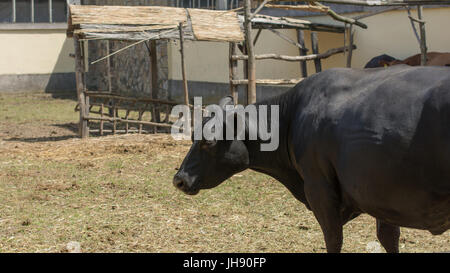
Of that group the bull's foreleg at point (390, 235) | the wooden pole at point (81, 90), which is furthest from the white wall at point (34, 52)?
the bull's foreleg at point (390, 235)

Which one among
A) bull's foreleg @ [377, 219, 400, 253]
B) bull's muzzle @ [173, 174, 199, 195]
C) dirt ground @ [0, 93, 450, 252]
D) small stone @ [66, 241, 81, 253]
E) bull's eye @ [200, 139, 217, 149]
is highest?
bull's eye @ [200, 139, 217, 149]

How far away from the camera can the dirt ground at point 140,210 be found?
5844 millimetres

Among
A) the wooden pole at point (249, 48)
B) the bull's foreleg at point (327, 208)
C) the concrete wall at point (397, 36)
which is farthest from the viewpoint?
the concrete wall at point (397, 36)

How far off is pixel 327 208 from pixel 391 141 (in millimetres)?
697

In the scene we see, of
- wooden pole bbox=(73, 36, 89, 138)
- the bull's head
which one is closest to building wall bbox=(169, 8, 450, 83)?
wooden pole bbox=(73, 36, 89, 138)

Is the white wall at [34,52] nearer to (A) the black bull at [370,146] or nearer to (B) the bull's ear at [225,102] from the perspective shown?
(B) the bull's ear at [225,102]

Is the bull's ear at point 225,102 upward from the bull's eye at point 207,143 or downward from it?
upward

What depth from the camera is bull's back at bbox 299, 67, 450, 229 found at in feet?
11.5

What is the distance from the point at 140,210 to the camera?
23.2ft

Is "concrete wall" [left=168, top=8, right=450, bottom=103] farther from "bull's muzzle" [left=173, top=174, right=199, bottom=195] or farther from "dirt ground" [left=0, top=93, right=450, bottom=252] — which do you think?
"bull's muzzle" [left=173, top=174, right=199, bottom=195]

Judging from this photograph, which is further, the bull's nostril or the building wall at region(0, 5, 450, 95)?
the building wall at region(0, 5, 450, 95)

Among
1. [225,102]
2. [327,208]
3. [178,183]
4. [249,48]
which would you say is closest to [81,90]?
[249,48]
